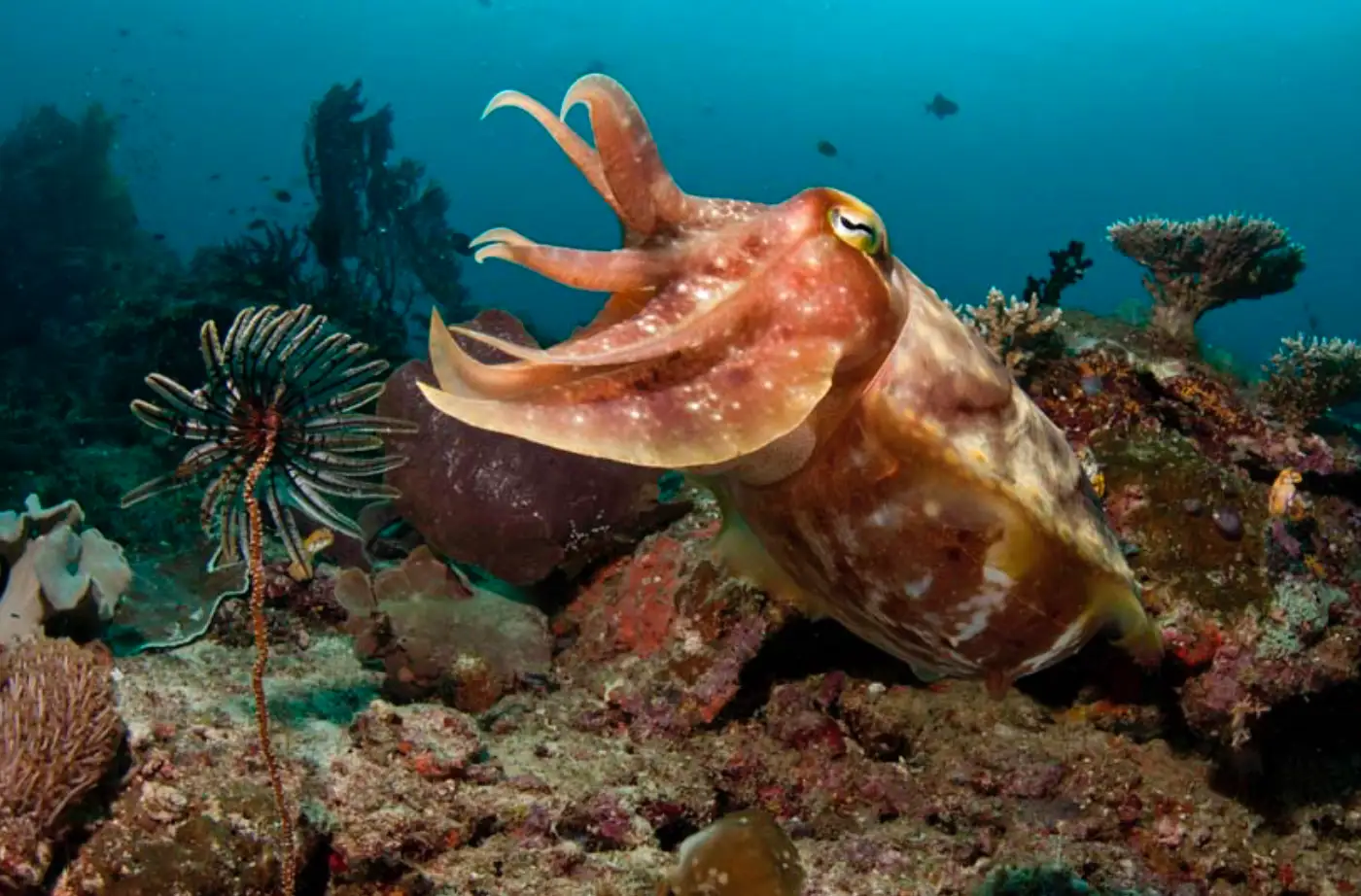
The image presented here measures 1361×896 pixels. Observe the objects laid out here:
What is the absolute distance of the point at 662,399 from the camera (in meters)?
1.79

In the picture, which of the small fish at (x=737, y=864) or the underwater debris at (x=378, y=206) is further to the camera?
the underwater debris at (x=378, y=206)

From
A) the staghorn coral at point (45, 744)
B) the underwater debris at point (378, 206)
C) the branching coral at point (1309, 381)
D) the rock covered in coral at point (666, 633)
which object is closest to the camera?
the staghorn coral at point (45, 744)

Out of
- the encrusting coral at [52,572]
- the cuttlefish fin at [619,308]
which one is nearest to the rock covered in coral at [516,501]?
the encrusting coral at [52,572]

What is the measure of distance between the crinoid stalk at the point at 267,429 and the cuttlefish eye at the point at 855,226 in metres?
2.14

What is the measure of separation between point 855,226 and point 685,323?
1.49ft

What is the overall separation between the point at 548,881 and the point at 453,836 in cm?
47

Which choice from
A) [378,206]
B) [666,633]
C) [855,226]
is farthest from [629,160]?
[378,206]

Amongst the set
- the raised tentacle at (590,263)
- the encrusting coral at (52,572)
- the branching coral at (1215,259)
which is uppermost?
the branching coral at (1215,259)

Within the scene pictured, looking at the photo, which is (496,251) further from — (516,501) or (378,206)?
(378,206)

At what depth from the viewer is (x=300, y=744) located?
3.93 m

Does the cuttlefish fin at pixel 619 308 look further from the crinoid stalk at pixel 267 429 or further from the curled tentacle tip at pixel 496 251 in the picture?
the crinoid stalk at pixel 267 429

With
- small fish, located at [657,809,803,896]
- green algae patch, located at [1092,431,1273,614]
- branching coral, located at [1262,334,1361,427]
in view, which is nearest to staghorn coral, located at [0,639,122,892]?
small fish, located at [657,809,803,896]

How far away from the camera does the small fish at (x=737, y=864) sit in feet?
10.4

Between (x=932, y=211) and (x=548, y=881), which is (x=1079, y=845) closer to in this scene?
(x=548, y=881)
